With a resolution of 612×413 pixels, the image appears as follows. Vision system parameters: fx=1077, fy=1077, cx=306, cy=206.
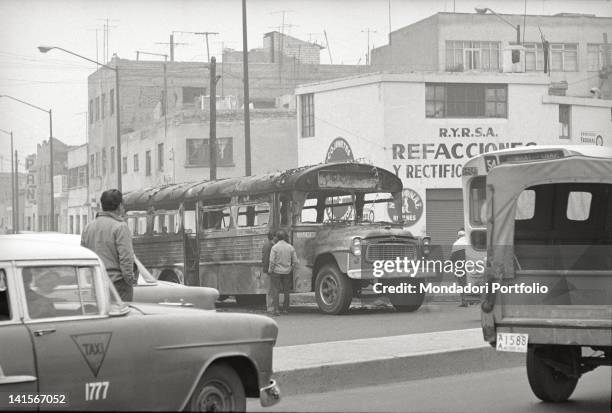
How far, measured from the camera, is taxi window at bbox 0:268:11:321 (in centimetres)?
669

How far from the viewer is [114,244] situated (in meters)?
9.66

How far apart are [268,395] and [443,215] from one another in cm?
3223

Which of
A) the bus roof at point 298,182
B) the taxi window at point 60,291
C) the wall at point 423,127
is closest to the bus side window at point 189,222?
the bus roof at point 298,182

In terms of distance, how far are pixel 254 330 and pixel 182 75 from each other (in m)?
56.8

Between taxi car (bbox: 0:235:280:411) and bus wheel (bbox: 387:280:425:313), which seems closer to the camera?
taxi car (bbox: 0:235:280:411)

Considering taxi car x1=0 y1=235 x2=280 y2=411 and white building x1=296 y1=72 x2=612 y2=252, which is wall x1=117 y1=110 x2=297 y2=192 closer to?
white building x1=296 y1=72 x2=612 y2=252

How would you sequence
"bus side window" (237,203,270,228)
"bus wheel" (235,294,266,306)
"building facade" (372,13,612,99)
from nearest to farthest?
1. "bus side window" (237,203,270,228)
2. "bus wheel" (235,294,266,306)
3. "building facade" (372,13,612,99)

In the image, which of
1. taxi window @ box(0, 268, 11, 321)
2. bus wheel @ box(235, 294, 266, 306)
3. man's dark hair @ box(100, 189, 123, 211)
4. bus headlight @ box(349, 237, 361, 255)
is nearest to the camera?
taxi window @ box(0, 268, 11, 321)

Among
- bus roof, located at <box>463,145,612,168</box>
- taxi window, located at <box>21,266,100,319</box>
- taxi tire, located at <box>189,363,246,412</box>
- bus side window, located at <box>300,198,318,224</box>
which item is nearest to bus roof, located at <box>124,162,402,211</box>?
bus side window, located at <box>300,198,318,224</box>

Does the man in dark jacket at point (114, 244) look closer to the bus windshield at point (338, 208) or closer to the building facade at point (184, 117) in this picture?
the bus windshield at point (338, 208)

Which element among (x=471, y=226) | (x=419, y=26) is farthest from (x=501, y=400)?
(x=419, y=26)

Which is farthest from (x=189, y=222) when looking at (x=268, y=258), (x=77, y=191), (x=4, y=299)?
(x=77, y=191)

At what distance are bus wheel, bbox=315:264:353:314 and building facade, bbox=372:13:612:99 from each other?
39.5 metres

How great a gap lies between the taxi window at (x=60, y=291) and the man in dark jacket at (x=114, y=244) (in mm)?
2400
